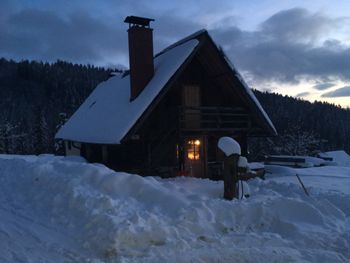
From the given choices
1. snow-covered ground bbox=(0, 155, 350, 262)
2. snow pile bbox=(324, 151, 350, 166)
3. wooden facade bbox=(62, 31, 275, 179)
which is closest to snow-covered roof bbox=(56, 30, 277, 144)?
wooden facade bbox=(62, 31, 275, 179)

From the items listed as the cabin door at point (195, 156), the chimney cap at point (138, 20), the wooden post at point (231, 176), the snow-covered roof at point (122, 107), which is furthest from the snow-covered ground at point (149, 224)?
the chimney cap at point (138, 20)

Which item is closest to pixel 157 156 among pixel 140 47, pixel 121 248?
pixel 140 47

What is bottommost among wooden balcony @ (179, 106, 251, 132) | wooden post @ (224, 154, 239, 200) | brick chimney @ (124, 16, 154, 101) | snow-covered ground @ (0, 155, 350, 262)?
snow-covered ground @ (0, 155, 350, 262)

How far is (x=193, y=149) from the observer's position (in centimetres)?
1728

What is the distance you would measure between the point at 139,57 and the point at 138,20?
6.17 feet

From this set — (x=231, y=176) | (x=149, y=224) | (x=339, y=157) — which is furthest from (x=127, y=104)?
(x=339, y=157)

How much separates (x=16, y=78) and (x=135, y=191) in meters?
126

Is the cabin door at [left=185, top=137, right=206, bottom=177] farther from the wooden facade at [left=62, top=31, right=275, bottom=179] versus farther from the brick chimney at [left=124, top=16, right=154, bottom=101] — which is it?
the brick chimney at [left=124, top=16, right=154, bottom=101]

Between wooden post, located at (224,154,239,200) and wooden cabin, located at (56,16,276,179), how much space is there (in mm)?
4858

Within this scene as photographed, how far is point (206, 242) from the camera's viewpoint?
24.1 ft

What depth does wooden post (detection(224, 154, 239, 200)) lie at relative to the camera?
10.4m

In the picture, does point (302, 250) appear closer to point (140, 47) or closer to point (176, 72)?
point (176, 72)

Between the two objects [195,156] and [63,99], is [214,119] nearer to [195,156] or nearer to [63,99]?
[195,156]

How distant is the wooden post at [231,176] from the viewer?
10.4m
